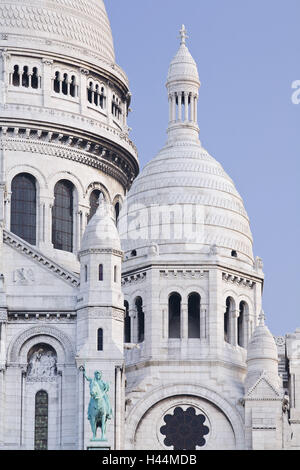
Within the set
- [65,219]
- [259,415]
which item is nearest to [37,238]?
[65,219]

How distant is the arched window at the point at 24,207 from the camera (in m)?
112

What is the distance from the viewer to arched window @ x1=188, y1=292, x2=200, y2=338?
102375mm

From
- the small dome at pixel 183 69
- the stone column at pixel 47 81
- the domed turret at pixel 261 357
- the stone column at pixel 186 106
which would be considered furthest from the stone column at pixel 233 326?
the stone column at pixel 47 81

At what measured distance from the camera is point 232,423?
99375 mm

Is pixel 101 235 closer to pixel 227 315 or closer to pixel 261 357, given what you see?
pixel 227 315

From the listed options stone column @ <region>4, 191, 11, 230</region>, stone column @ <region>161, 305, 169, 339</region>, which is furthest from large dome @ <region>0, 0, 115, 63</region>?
stone column @ <region>161, 305, 169, 339</region>

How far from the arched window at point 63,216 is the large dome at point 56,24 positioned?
7433 millimetres

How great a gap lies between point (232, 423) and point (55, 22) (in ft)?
89.2

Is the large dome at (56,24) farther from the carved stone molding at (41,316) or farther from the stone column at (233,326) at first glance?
the carved stone molding at (41,316)

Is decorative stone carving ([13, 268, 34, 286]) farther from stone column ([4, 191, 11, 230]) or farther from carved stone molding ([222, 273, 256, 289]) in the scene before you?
stone column ([4, 191, 11, 230])

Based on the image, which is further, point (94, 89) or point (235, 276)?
point (94, 89)

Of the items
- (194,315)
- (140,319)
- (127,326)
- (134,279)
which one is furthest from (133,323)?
(194,315)

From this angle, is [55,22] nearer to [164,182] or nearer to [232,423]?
[164,182]
